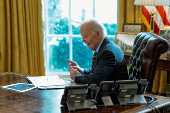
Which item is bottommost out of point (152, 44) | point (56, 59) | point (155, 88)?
point (155, 88)

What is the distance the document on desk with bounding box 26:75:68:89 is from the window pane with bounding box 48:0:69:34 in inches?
114

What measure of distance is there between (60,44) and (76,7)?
0.77 metres

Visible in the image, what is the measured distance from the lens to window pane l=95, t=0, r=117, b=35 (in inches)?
209

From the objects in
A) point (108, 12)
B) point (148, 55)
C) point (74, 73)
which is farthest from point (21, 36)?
point (148, 55)

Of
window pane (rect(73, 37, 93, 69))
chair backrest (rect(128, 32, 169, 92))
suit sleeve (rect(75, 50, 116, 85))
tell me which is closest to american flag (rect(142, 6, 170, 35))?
window pane (rect(73, 37, 93, 69))

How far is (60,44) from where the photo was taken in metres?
5.54

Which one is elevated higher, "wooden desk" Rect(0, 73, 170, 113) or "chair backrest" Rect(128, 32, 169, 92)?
"chair backrest" Rect(128, 32, 169, 92)

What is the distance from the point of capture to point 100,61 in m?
2.51

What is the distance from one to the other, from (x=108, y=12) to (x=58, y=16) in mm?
953

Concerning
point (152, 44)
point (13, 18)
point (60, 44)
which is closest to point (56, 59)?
point (60, 44)

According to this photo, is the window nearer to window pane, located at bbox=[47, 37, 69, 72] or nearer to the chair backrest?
window pane, located at bbox=[47, 37, 69, 72]

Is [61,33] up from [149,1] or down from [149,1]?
down

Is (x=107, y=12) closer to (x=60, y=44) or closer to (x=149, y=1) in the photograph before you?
(x=60, y=44)

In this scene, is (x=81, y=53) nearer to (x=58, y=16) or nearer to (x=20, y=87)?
(x=58, y=16)
